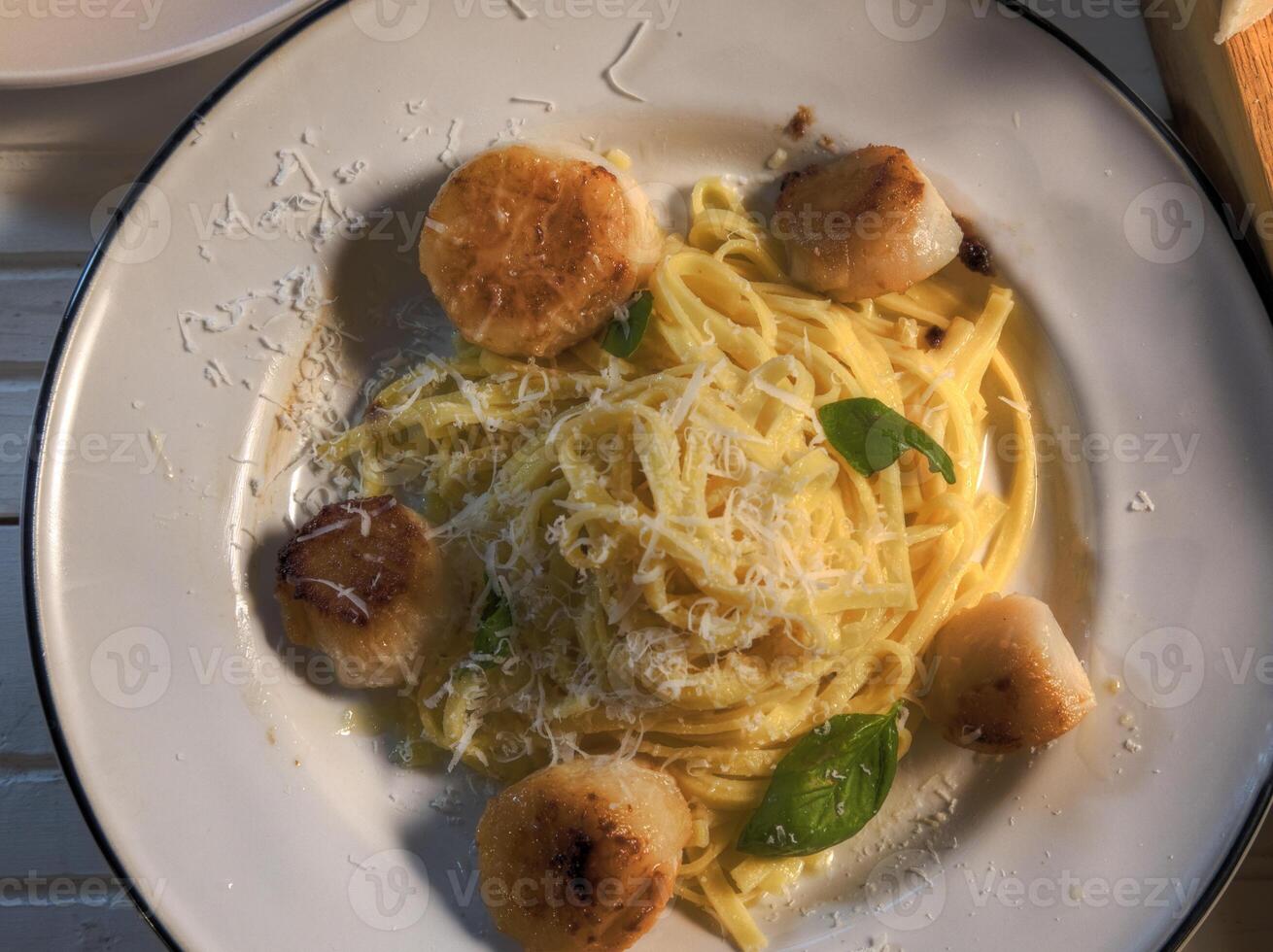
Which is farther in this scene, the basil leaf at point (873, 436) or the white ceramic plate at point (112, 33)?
the white ceramic plate at point (112, 33)

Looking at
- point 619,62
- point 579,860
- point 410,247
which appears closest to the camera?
point 579,860

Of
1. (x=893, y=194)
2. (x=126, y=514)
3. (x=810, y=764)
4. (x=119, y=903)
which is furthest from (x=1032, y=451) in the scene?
(x=119, y=903)

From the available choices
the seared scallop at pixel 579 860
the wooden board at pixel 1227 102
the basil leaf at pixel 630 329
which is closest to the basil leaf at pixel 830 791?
the seared scallop at pixel 579 860

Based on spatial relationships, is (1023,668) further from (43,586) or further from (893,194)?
(43,586)

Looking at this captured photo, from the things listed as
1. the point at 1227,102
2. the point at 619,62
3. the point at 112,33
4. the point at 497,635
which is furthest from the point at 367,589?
the point at 1227,102

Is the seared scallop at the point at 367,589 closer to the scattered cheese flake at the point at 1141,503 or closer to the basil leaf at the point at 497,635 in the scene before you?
the basil leaf at the point at 497,635

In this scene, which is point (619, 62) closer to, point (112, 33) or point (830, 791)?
point (112, 33)
